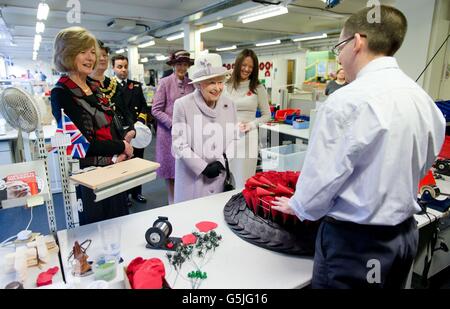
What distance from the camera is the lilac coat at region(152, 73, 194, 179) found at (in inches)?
108

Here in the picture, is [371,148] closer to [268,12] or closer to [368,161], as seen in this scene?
[368,161]

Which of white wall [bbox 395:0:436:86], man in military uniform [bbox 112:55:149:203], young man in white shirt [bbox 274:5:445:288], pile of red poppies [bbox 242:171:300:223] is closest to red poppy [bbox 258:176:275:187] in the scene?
pile of red poppies [bbox 242:171:300:223]

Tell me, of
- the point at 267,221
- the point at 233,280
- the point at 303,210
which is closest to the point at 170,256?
the point at 233,280

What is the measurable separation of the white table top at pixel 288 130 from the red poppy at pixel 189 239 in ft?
8.04

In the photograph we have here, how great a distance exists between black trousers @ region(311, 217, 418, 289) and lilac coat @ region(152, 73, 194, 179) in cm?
200

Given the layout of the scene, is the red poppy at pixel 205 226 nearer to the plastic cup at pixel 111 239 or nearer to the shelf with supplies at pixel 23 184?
the plastic cup at pixel 111 239

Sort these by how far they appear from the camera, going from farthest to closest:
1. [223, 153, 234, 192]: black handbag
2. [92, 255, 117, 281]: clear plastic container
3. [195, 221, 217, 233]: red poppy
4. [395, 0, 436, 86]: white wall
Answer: [395, 0, 436, 86]: white wall < [223, 153, 234, 192]: black handbag < [195, 221, 217, 233]: red poppy < [92, 255, 117, 281]: clear plastic container

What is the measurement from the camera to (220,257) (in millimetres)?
1118

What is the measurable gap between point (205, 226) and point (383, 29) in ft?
3.27

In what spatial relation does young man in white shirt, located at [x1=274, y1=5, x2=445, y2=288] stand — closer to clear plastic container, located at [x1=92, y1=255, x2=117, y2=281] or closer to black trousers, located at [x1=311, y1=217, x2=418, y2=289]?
black trousers, located at [x1=311, y1=217, x2=418, y2=289]

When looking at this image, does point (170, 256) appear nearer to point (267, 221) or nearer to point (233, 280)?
point (233, 280)
